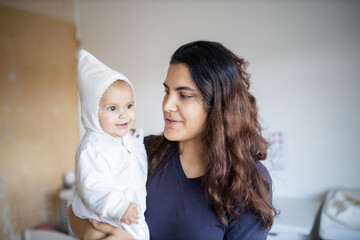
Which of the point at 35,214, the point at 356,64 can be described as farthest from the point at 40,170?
the point at 356,64

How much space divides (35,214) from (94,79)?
6.57 ft

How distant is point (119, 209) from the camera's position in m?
0.91

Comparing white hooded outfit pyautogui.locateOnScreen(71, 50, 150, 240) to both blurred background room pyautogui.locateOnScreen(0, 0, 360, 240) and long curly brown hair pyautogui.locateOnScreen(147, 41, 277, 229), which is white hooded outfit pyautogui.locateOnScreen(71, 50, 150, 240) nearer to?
long curly brown hair pyautogui.locateOnScreen(147, 41, 277, 229)

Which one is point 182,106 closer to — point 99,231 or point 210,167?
point 210,167

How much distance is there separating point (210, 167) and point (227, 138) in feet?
0.45

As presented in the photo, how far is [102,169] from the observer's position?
97 cm

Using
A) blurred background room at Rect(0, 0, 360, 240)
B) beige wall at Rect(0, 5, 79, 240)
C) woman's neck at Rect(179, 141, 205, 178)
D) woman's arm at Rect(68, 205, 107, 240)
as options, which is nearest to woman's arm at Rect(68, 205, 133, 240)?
woman's arm at Rect(68, 205, 107, 240)

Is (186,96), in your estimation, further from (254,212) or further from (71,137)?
(71,137)

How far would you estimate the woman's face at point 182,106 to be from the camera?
1028 mm

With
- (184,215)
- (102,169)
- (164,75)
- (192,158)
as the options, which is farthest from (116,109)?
(164,75)

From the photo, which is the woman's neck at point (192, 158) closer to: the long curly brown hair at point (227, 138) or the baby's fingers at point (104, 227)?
the long curly brown hair at point (227, 138)

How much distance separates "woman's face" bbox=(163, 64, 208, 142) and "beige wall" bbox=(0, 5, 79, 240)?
1.81 m

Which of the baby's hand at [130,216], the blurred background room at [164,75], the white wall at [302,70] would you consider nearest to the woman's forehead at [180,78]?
the baby's hand at [130,216]

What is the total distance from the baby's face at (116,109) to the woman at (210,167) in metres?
0.16
